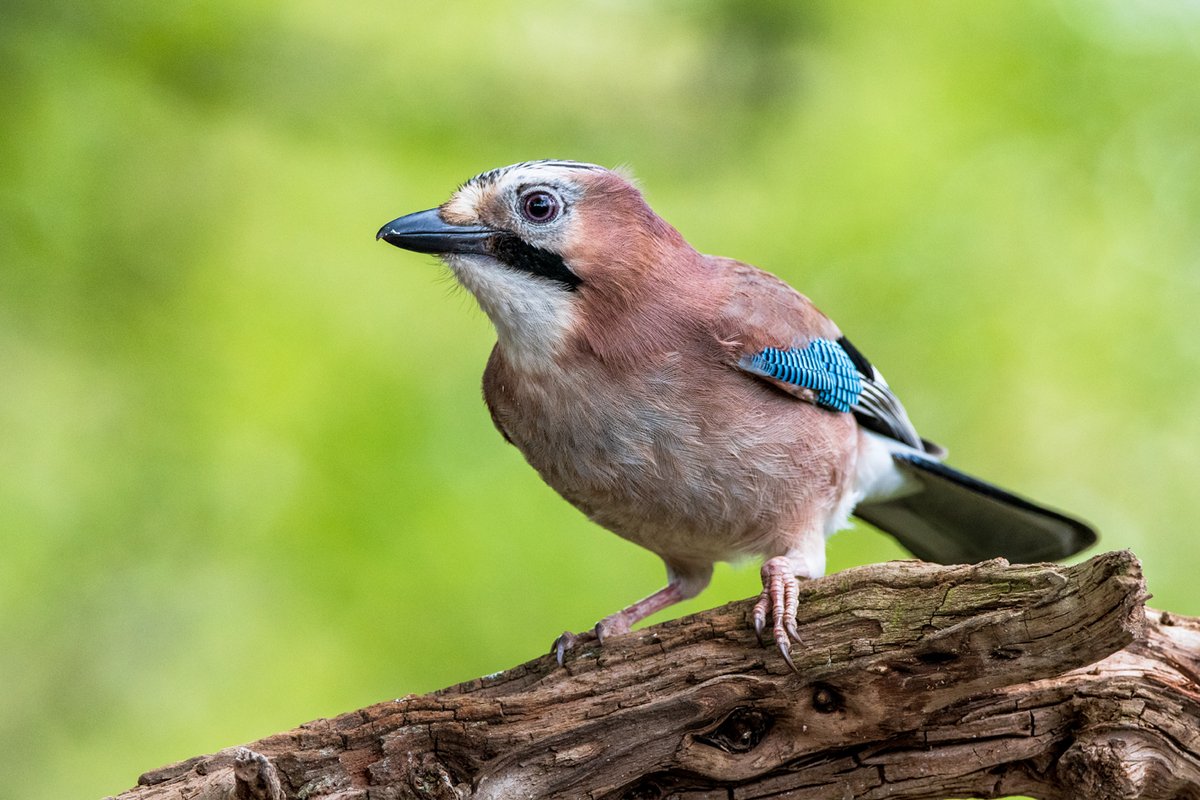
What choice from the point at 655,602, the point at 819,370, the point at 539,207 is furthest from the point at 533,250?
the point at 655,602

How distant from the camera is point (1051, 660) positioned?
13.1ft

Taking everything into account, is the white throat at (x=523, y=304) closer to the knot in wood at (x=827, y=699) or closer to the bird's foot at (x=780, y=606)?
the bird's foot at (x=780, y=606)

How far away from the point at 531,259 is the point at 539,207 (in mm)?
204

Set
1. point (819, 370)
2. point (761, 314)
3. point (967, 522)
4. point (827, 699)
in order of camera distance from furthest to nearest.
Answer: point (967, 522), point (819, 370), point (761, 314), point (827, 699)

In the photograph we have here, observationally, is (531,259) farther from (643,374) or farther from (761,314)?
(761,314)

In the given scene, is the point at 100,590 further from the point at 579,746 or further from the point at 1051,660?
the point at 1051,660

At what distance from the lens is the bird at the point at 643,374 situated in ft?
15.9

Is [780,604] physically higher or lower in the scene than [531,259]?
lower

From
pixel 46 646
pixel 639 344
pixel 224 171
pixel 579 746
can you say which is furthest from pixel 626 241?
pixel 46 646

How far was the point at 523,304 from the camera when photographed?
4824 millimetres

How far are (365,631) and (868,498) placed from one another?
285 cm

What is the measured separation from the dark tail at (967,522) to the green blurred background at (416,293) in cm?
99

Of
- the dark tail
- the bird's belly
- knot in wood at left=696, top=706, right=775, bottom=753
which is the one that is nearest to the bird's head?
the bird's belly

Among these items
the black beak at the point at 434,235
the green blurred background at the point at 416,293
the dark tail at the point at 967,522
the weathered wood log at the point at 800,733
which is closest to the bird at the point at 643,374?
the black beak at the point at 434,235
